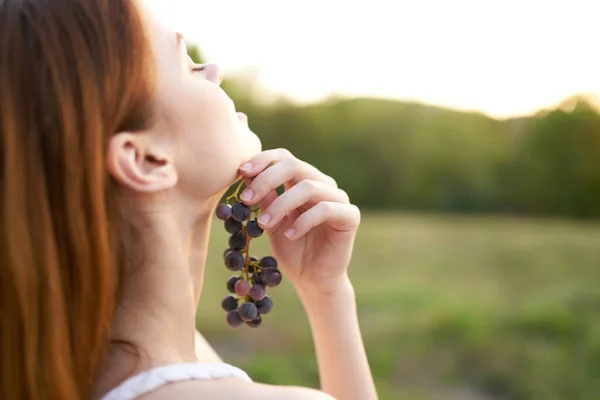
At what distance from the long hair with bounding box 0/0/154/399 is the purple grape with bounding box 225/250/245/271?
0.82ft

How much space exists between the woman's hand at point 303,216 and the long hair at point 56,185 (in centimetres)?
22

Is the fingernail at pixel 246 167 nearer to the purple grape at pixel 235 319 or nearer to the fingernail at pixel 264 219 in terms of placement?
the fingernail at pixel 264 219

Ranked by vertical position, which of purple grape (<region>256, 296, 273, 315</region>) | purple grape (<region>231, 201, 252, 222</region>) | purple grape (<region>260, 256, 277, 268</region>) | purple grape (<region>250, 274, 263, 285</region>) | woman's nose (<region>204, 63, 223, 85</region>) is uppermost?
woman's nose (<region>204, 63, 223, 85</region>)

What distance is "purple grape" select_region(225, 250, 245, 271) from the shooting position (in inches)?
41.6

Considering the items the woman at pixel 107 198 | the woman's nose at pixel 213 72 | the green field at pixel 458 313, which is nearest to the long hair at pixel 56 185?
the woman at pixel 107 198

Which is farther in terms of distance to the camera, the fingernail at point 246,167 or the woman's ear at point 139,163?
the fingernail at point 246,167

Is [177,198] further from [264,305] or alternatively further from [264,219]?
[264,305]

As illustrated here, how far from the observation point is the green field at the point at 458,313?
3.16m

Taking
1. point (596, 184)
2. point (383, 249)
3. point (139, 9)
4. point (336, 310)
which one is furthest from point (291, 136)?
point (139, 9)

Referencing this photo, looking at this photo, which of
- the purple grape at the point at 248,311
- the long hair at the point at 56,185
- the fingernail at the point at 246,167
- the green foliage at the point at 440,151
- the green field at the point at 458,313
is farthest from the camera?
the green foliage at the point at 440,151

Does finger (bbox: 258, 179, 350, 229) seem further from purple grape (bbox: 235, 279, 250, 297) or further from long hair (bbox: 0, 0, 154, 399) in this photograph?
long hair (bbox: 0, 0, 154, 399)

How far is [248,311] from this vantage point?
3.50 feet

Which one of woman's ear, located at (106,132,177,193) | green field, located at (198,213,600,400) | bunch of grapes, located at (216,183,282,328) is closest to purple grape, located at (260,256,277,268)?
bunch of grapes, located at (216,183,282,328)

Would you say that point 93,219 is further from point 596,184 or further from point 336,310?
point 596,184
